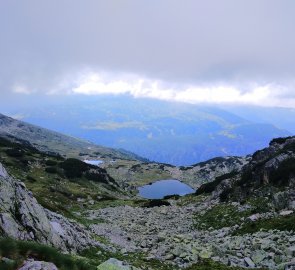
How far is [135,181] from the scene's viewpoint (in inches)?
6156

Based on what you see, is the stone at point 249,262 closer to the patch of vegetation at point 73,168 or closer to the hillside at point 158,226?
the hillside at point 158,226

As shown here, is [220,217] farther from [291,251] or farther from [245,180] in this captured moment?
[291,251]

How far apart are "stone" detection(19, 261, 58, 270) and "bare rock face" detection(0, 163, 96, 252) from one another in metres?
8.34

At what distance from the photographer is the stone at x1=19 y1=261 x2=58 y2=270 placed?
1102 centimetres

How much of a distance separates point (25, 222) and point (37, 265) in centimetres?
1175

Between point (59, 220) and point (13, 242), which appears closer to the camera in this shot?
point (13, 242)

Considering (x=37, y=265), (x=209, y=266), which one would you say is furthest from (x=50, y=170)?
(x=37, y=265)

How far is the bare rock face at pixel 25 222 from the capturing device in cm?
2050

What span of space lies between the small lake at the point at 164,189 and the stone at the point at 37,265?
117 m

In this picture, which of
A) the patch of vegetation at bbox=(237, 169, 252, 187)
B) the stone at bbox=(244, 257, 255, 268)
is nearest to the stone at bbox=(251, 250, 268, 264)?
the stone at bbox=(244, 257, 255, 268)

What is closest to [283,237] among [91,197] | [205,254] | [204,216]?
[205,254]

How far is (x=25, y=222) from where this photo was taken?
73.2 feet

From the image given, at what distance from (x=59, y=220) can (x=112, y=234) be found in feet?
35.2

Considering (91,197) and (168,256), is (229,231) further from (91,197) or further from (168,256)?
(91,197)
